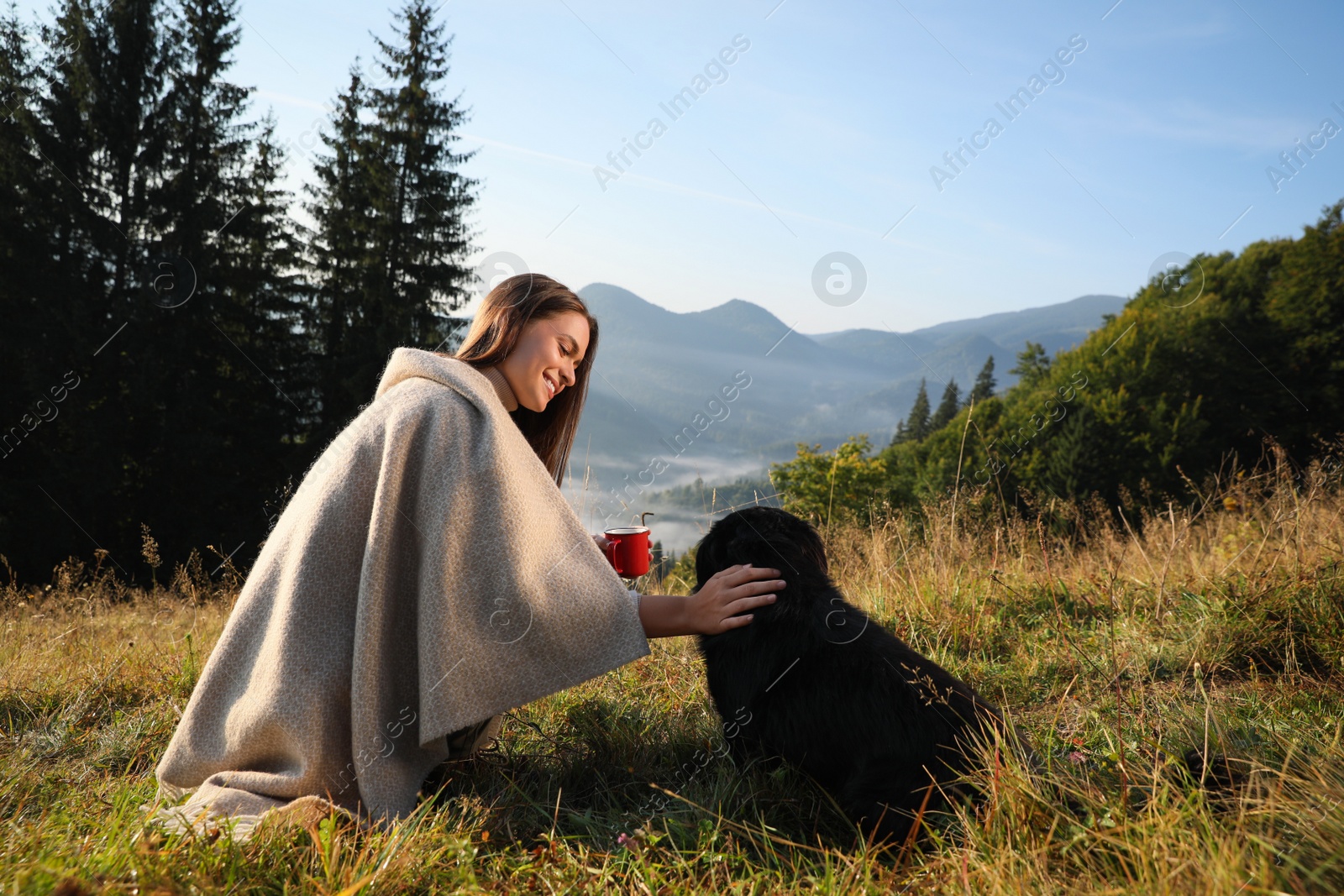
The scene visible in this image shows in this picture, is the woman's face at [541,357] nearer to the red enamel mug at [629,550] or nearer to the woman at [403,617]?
the woman at [403,617]

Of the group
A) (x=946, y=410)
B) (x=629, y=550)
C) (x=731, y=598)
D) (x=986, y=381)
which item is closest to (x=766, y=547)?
(x=731, y=598)

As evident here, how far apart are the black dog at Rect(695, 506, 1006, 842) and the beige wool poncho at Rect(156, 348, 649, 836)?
34 centimetres

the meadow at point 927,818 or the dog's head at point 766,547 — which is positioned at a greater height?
the dog's head at point 766,547

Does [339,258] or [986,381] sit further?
[986,381]

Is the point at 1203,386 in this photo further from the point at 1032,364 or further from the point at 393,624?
the point at 393,624

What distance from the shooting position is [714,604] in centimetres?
209

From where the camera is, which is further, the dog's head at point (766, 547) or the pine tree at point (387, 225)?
the pine tree at point (387, 225)

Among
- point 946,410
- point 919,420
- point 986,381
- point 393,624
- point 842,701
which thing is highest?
point 986,381

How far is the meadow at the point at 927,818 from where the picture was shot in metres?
1.52

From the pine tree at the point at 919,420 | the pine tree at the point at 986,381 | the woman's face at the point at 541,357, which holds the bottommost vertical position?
the pine tree at the point at 919,420

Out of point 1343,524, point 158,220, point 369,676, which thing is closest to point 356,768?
point 369,676

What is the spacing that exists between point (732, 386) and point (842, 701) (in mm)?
2138

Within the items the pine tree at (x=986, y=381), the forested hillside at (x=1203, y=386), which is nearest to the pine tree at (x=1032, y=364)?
the forested hillside at (x=1203, y=386)

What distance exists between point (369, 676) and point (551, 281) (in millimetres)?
1319
